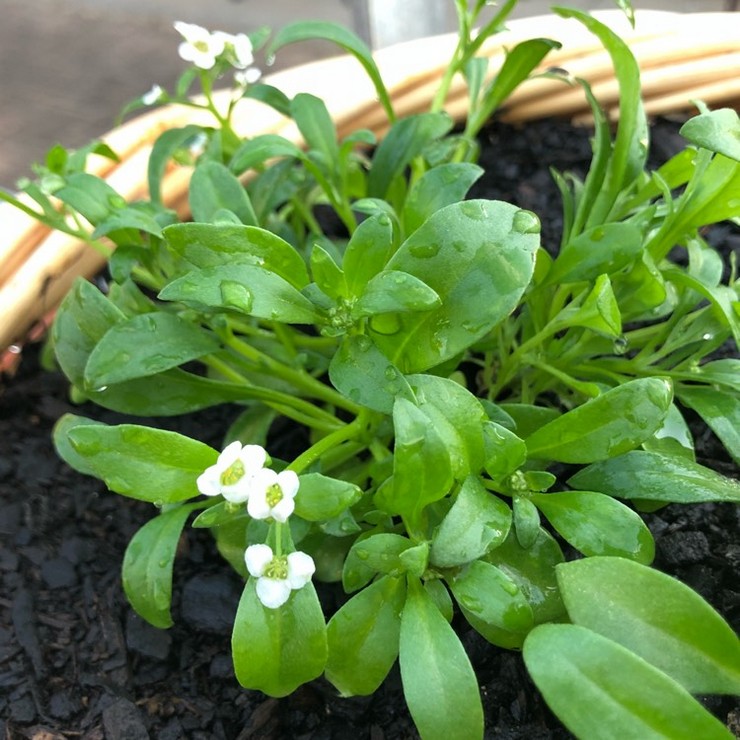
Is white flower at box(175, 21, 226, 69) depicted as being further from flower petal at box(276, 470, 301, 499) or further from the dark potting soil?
flower petal at box(276, 470, 301, 499)

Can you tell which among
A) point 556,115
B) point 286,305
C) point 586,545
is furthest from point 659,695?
point 556,115

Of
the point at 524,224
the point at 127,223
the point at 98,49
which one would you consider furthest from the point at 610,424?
the point at 98,49

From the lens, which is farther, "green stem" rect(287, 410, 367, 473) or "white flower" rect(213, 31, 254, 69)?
"white flower" rect(213, 31, 254, 69)

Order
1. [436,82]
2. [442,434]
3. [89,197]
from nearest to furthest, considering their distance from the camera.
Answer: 1. [442,434]
2. [89,197]
3. [436,82]

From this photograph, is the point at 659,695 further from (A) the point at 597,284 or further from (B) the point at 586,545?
(A) the point at 597,284

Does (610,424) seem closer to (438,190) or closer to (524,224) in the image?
(524,224)

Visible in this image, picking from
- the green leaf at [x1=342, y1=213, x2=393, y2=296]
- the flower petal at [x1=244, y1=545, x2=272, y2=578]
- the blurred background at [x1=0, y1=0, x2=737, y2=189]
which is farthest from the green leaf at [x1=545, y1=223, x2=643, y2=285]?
the blurred background at [x1=0, y1=0, x2=737, y2=189]

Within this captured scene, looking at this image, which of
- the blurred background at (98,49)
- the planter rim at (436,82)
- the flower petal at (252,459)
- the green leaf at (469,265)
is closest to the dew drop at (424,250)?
the green leaf at (469,265)
